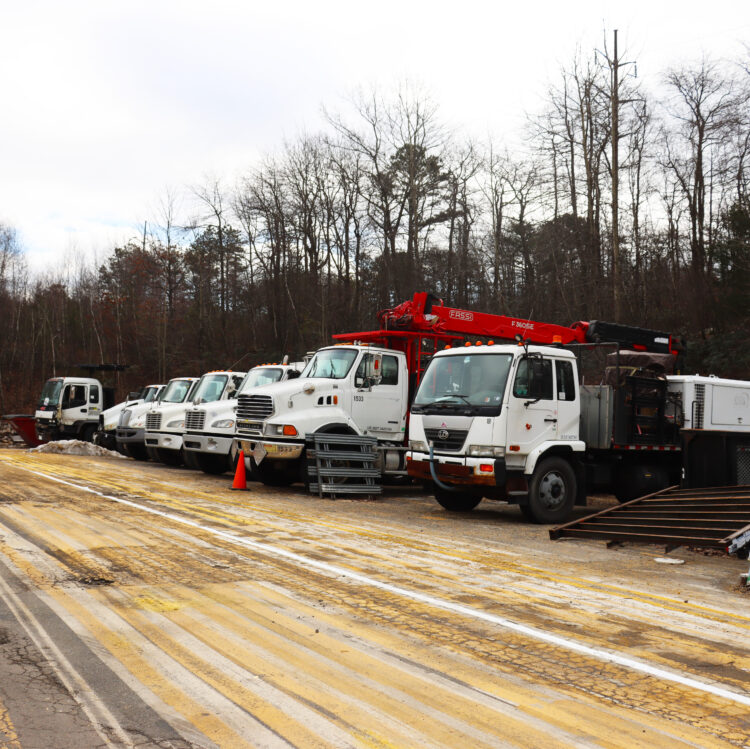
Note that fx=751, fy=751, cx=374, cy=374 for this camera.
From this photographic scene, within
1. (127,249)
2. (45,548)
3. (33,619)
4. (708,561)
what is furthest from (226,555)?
(127,249)

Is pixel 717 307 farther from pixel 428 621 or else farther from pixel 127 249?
pixel 127 249

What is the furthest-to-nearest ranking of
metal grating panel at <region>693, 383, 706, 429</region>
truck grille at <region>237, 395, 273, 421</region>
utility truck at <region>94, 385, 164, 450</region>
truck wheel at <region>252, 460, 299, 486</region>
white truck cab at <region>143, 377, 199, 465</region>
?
utility truck at <region>94, 385, 164, 450</region> → white truck cab at <region>143, 377, 199, 465</region> → truck wheel at <region>252, 460, 299, 486</region> → truck grille at <region>237, 395, 273, 421</region> → metal grating panel at <region>693, 383, 706, 429</region>

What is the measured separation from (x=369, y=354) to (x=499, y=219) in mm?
22863

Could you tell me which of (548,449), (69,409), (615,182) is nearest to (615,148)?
(615,182)

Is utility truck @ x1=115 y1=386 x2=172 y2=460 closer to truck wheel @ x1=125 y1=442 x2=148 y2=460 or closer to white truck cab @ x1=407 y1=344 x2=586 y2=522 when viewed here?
truck wheel @ x1=125 y1=442 x2=148 y2=460

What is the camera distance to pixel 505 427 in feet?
37.4

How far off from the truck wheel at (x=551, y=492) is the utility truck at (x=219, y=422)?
277 inches

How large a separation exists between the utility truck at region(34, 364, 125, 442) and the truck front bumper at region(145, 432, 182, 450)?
9098 millimetres

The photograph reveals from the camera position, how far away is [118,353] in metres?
50.1

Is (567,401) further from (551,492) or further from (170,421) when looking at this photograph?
(170,421)

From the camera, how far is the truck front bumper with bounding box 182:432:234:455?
17359 mm

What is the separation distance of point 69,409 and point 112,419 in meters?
3.04

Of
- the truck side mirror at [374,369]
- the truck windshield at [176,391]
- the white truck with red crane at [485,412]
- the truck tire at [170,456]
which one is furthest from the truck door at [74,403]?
the truck side mirror at [374,369]

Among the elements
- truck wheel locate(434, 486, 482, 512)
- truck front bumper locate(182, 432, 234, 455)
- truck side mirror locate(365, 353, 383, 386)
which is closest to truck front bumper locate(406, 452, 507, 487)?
truck wheel locate(434, 486, 482, 512)
